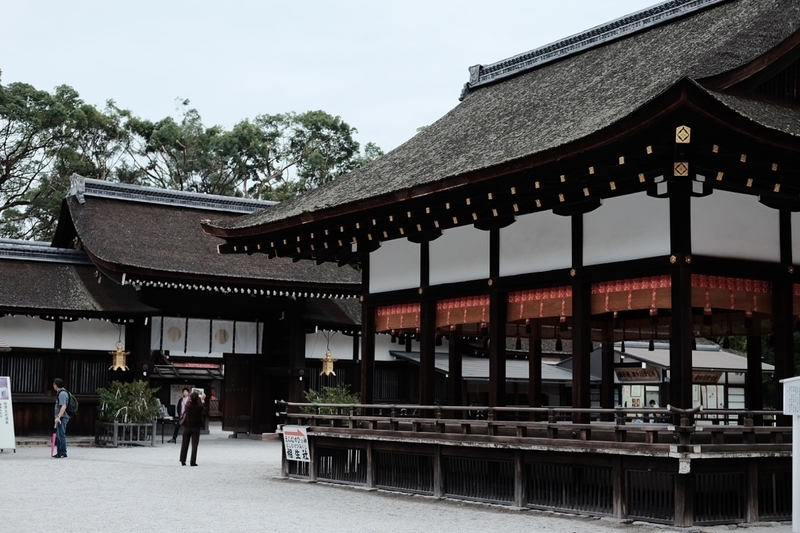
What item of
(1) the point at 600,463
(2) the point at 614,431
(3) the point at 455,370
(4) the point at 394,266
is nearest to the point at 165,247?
(3) the point at 455,370

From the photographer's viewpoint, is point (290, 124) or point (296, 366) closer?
point (296, 366)

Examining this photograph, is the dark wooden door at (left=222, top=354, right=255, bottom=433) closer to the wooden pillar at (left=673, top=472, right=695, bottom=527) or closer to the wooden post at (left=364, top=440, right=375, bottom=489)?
the wooden post at (left=364, top=440, right=375, bottom=489)

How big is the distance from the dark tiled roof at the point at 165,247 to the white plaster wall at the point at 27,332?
6.93 feet

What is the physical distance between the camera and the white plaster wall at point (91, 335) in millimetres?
25688

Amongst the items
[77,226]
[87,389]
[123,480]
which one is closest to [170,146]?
[77,226]

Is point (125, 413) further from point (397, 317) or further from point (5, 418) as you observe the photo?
point (397, 317)

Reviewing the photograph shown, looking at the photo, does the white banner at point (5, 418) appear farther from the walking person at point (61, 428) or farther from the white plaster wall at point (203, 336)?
the white plaster wall at point (203, 336)

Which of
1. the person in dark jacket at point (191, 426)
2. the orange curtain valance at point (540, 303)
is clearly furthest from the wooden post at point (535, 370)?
the person in dark jacket at point (191, 426)

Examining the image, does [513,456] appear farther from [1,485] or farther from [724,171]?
[1,485]

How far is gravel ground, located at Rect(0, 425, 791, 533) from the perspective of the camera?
10969 millimetres

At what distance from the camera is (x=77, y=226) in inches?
1094

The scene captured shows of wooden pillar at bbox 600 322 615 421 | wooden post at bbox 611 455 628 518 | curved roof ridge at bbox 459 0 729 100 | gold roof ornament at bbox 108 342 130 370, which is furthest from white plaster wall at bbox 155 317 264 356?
wooden post at bbox 611 455 628 518

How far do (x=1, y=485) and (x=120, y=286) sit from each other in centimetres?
1257

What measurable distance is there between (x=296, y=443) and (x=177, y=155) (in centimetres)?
3557
